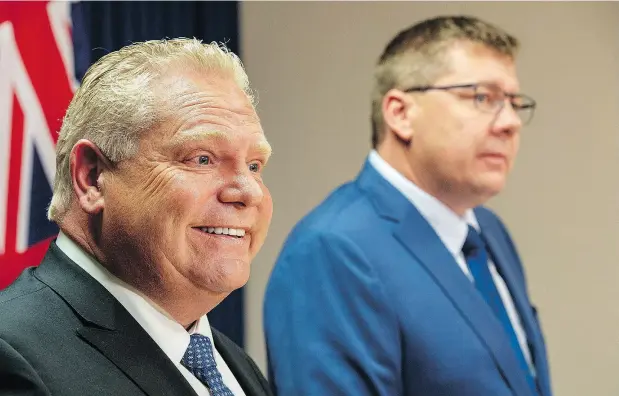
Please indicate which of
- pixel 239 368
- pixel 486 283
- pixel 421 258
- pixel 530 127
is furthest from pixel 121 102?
pixel 530 127

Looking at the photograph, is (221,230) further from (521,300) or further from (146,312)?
(521,300)

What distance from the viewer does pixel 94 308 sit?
1139mm

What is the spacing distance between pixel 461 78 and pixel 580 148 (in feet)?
4.25

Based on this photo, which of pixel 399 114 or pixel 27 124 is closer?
pixel 399 114

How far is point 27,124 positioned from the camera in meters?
2.49

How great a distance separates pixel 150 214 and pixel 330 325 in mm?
791

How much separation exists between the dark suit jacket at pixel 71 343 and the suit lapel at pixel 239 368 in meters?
0.26

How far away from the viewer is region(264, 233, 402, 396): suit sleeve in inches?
72.3

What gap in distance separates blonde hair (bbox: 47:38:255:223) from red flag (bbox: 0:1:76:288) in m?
1.30

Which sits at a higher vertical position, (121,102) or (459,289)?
(121,102)

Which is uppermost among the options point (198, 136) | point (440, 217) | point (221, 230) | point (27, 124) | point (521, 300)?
point (198, 136)

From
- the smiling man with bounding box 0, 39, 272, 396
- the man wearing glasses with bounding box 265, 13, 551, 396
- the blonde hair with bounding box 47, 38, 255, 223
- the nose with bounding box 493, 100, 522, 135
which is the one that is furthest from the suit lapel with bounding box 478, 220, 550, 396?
the blonde hair with bounding box 47, 38, 255, 223

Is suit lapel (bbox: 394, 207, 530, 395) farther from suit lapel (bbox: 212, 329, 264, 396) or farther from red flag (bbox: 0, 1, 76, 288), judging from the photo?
red flag (bbox: 0, 1, 76, 288)

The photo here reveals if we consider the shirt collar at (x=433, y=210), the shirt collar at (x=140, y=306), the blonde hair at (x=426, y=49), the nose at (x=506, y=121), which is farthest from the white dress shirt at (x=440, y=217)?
the shirt collar at (x=140, y=306)
